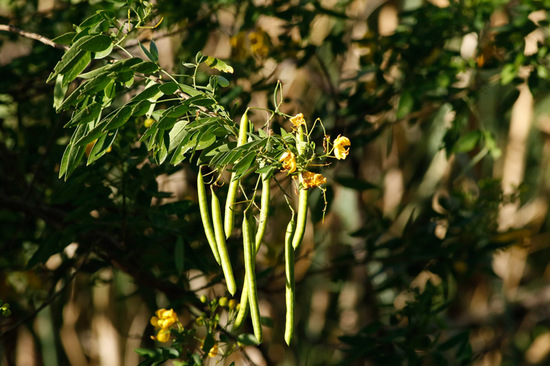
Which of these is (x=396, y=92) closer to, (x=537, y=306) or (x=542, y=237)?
(x=537, y=306)

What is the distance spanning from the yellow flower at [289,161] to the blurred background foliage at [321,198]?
0.16m

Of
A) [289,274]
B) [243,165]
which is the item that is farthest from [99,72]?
[289,274]

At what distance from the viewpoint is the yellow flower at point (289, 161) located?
1.97 ft

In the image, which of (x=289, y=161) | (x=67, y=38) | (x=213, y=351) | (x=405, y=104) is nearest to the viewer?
(x=289, y=161)

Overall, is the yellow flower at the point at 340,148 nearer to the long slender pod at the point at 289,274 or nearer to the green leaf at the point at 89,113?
the long slender pod at the point at 289,274

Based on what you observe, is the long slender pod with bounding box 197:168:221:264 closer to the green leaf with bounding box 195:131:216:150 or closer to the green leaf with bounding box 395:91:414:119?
→ the green leaf with bounding box 195:131:216:150

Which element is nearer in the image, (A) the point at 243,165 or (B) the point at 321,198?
(A) the point at 243,165

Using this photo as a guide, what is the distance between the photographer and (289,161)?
606 mm

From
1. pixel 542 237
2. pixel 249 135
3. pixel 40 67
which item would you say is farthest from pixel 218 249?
pixel 542 237

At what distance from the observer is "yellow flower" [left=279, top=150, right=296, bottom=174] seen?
0.60m

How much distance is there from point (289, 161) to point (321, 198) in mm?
872

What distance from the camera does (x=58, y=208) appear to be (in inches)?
49.6

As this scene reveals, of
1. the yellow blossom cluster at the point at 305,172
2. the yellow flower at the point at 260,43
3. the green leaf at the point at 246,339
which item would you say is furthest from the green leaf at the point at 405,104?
the yellow blossom cluster at the point at 305,172

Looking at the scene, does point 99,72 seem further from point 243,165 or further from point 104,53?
point 243,165
